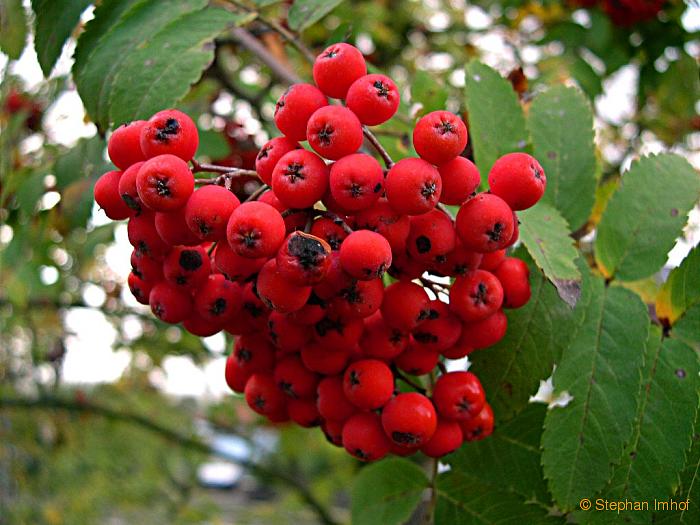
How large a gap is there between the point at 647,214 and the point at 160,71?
1.13 m

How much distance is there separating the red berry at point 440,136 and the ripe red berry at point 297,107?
0.19 meters

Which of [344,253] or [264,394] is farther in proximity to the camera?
[264,394]

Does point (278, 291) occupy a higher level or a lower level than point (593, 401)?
higher

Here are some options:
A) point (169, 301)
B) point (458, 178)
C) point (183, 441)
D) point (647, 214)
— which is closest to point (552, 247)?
point (458, 178)

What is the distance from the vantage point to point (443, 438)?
1274 mm

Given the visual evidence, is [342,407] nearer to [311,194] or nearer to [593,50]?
[311,194]

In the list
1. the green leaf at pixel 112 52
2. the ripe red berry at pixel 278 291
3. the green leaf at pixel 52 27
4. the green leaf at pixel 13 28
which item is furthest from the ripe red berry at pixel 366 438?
the green leaf at pixel 13 28

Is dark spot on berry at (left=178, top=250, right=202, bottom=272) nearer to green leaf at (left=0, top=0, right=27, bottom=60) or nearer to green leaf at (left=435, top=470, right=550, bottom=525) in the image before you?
green leaf at (left=435, top=470, right=550, bottom=525)

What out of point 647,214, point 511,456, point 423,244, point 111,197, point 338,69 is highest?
point 338,69

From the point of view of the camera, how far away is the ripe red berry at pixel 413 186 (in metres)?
1.01

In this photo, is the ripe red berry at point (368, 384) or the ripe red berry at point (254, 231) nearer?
the ripe red berry at point (254, 231)

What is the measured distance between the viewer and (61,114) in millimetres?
2902

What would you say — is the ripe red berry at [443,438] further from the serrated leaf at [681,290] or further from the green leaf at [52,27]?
the green leaf at [52,27]

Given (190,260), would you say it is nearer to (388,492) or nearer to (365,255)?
(365,255)
